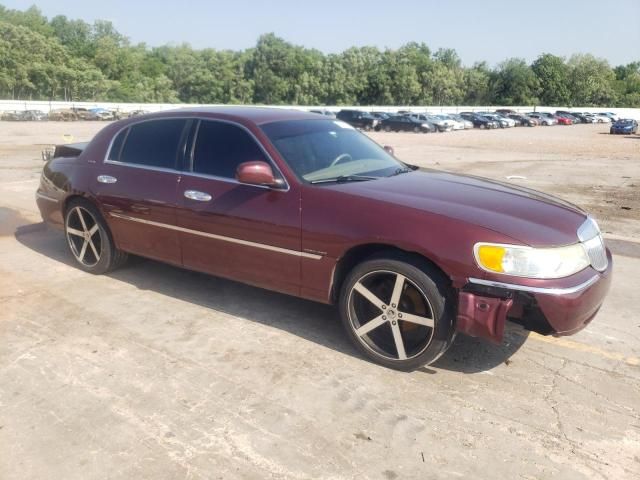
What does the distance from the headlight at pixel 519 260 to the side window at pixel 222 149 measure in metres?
1.76

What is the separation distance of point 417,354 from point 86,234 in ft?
11.6

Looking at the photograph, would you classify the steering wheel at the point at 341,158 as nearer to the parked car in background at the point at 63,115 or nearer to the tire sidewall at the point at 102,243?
the tire sidewall at the point at 102,243

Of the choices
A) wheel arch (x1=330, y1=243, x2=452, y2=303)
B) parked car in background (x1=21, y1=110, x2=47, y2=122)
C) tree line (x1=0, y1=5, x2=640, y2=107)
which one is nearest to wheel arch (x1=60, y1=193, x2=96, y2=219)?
wheel arch (x1=330, y1=243, x2=452, y2=303)

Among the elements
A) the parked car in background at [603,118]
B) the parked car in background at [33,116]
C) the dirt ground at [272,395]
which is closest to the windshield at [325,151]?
the dirt ground at [272,395]

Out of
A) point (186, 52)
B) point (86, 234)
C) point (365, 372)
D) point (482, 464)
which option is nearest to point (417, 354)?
point (365, 372)

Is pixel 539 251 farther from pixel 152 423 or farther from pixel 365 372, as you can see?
pixel 152 423

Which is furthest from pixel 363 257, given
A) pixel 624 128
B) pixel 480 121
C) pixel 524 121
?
pixel 524 121

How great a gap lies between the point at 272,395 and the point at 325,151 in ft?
6.44

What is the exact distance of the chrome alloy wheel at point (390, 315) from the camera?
11.5 ft

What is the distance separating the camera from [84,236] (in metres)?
5.48

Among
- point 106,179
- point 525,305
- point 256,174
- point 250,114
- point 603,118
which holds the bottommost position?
point 603,118

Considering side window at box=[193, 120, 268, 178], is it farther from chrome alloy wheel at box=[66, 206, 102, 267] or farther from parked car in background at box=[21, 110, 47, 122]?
parked car in background at box=[21, 110, 47, 122]

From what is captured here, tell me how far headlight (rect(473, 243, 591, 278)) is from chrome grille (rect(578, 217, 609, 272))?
38 cm

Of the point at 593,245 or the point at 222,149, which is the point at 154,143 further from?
the point at 593,245
